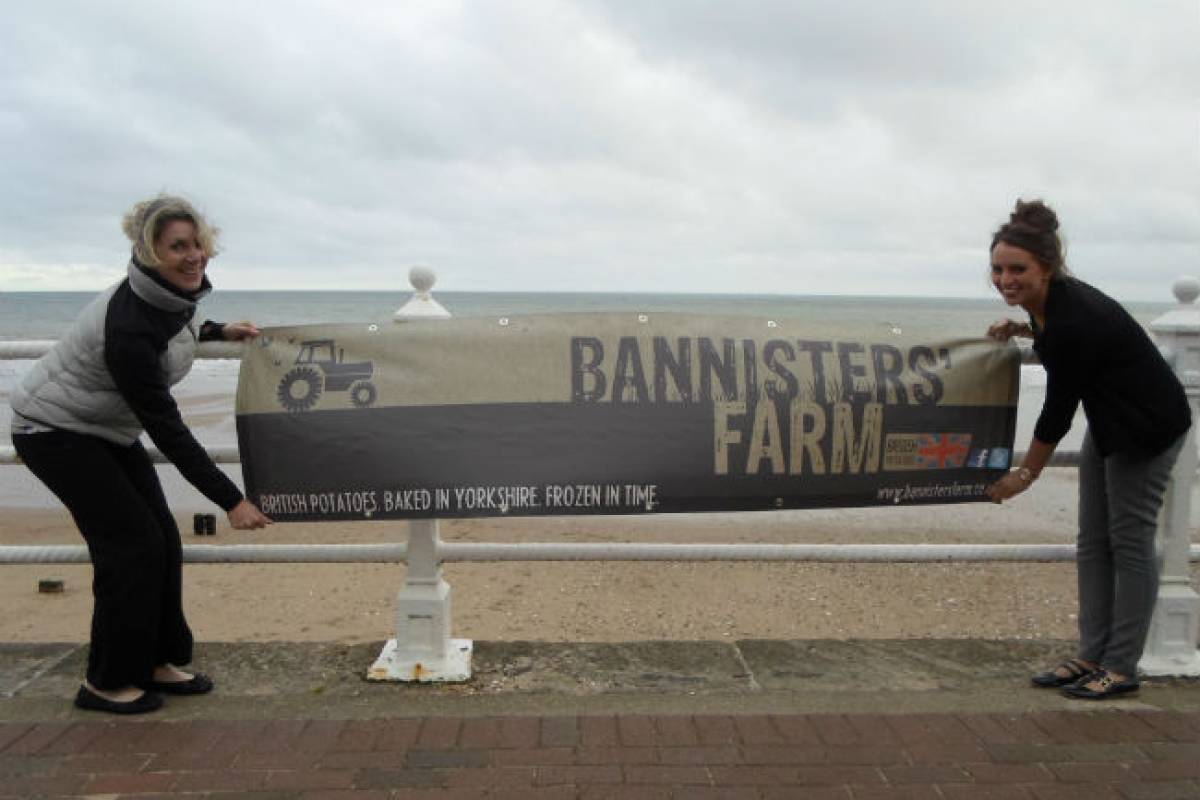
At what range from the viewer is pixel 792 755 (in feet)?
9.48

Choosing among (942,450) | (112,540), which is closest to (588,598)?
(942,450)

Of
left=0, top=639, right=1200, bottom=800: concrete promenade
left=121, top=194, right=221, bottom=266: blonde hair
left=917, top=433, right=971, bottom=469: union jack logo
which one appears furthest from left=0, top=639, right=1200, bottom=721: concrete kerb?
left=121, top=194, right=221, bottom=266: blonde hair

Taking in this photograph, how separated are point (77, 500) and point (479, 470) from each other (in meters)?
1.24

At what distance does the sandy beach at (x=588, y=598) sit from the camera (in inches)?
275

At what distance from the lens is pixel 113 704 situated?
10.2 feet

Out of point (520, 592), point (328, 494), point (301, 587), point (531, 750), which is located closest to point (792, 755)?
point (531, 750)

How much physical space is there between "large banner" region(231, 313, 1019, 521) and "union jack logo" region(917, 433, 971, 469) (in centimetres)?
6

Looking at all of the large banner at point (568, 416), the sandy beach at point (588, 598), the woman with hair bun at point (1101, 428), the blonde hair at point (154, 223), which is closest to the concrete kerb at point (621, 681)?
the woman with hair bun at point (1101, 428)

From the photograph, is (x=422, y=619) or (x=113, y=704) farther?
(x=422, y=619)

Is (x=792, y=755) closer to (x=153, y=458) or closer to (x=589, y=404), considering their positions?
(x=589, y=404)

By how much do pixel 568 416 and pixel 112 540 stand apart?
1.48 metres

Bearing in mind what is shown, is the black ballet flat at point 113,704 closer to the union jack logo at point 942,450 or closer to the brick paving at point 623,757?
the brick paving at point 623,757

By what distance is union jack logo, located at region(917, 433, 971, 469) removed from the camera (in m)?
3.55

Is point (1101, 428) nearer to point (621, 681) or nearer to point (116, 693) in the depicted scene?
point (621, 681)
